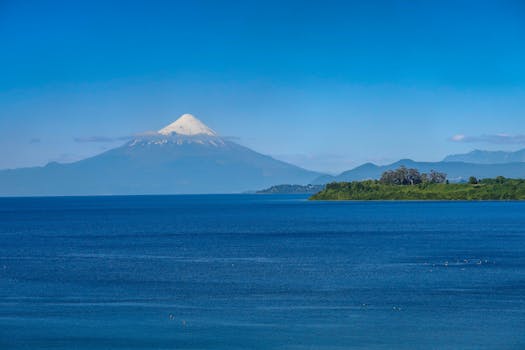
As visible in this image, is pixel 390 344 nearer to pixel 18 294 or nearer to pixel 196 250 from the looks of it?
pixel 18 294

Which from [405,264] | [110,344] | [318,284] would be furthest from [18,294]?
[405,264]

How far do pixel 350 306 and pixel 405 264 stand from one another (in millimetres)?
21299

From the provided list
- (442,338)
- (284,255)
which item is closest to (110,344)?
(442,338)

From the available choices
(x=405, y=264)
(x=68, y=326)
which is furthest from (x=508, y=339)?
(x=405, y=264)

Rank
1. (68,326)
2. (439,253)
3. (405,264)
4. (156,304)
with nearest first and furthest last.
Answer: (68,326) < (156,304) < (405,264) < (439,253)

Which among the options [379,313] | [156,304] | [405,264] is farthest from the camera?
[405,264]

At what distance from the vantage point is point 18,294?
48812 mm

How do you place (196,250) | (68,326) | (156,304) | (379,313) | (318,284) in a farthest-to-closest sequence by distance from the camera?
(196,250)
(318,284)
(156,304)
(379,313)
(68,326)

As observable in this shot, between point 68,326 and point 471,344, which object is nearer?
point 471,344

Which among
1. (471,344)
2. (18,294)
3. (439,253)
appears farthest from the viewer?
(439,253)

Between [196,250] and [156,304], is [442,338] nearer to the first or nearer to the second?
[156,304]

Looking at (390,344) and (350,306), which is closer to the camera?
(390,344)

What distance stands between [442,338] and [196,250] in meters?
45.8

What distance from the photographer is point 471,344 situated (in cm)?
3481
